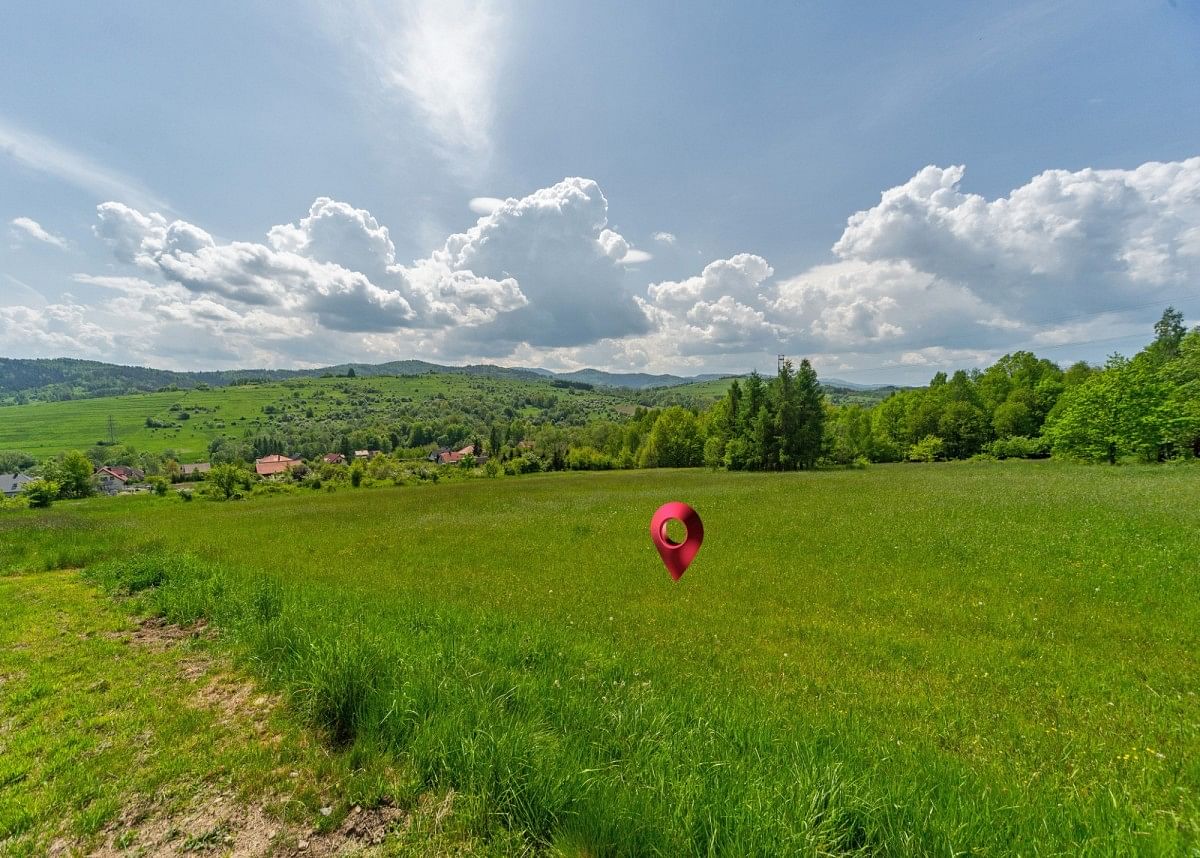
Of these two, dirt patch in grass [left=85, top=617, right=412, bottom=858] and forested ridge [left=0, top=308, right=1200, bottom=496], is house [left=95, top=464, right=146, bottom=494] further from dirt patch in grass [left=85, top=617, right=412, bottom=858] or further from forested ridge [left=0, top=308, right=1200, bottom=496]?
dirt patch in grass [left=85, top=617, right=412, bottom=858]

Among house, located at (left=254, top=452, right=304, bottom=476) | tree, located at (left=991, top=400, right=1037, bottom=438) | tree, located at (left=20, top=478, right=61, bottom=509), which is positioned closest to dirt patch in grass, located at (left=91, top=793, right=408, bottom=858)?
tree, located at (left=20, top=478, right=61, bottom=509)

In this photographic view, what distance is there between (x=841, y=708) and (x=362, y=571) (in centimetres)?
1407

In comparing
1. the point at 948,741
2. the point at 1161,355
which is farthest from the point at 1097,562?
the point at 1161,355

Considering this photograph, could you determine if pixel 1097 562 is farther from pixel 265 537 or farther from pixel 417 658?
pixel 265 537

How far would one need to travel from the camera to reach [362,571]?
49.1ft

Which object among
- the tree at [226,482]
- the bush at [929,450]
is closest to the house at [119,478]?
the tree at [226,482]

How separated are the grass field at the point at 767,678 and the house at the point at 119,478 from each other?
454ft

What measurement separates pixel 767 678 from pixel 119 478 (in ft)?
573

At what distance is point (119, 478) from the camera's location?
402 ft

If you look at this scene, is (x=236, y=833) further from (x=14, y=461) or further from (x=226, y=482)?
(x=14, y=461)

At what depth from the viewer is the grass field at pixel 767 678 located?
144 inches

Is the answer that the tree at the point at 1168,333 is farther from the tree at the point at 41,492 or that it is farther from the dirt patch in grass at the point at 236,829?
the tree at the point at 41,492

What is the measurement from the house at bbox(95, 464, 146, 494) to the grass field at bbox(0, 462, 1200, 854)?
138 metres

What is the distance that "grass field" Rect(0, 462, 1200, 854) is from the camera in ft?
12.0
